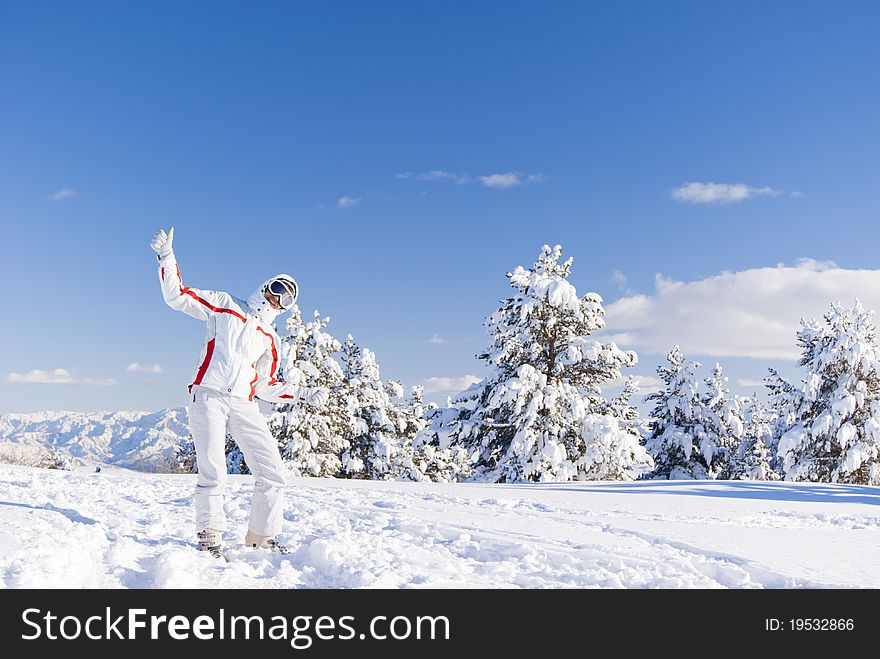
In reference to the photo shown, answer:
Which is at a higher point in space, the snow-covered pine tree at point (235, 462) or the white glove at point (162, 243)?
the white glove at point (162, 243)

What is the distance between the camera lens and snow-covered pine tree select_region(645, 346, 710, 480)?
92.8 feet

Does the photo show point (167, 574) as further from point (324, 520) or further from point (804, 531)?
point (804, 531)

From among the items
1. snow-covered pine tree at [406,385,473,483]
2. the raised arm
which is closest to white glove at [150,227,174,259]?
the raised arm

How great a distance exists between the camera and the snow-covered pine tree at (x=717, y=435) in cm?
2823

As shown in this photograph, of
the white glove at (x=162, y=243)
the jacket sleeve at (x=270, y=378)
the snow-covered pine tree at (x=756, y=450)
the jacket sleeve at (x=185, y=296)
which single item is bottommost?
the snow-covered pine tree at (x=756, y=450)

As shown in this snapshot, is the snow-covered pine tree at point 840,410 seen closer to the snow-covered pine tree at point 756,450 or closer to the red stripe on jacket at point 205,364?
the snow-covered pine tree at point 756,450

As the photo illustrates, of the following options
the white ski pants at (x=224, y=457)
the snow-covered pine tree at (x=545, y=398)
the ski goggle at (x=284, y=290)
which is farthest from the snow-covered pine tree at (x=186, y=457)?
the ski goggle at (x=284, y=290)

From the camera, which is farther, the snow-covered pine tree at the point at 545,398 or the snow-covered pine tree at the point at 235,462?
the snow-covered pine tree at the point at 235,462

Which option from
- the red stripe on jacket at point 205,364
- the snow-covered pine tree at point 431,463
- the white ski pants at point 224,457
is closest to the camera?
the white ski pants at point 224,457

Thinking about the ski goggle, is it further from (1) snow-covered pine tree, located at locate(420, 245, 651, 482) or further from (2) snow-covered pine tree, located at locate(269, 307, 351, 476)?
(2) snow-covered pine tree, located at locate(269, 307, 351, 476)

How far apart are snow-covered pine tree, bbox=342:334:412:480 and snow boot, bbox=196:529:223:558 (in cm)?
2274

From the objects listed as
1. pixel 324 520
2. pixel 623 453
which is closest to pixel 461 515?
pixel 324 520

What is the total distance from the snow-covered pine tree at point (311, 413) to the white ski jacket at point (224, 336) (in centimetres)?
1847
